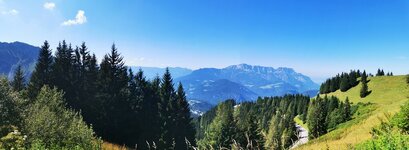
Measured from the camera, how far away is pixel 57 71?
58.8 metres

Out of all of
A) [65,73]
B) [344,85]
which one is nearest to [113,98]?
[65,73]

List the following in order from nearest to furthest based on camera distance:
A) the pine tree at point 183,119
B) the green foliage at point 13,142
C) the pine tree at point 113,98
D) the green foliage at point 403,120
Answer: the green foliage at point 13,142
the green foliage at point 403,120
the pine tree at point 113,98
the pine tree at point 183,119

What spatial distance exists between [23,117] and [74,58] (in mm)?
45326

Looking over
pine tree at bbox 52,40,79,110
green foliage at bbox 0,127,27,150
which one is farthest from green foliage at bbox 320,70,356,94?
green foliage at bbox 0,127,27,150

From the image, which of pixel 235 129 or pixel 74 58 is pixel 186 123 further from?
pixel 74 58

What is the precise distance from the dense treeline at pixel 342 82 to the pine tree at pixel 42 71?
97.8 meters

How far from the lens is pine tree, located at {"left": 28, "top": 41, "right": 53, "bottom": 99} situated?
5410 cm

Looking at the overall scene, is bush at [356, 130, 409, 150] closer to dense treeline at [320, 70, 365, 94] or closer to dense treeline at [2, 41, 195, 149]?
dense treeline at [2, 41, 195, 149]

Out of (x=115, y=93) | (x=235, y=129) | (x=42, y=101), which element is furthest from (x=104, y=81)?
(x=42, y=101)

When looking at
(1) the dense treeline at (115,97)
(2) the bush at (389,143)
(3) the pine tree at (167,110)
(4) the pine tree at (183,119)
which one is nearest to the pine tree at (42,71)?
(1) the dense treeline at (115,97)

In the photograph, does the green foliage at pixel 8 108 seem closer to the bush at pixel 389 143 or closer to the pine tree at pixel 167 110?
the bush at pixel 389 143

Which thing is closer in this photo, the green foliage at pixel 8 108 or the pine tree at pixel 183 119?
the green foliage at pixel 8 108

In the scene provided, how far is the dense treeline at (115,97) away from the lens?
54750 millimetres

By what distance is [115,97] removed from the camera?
57.2m
